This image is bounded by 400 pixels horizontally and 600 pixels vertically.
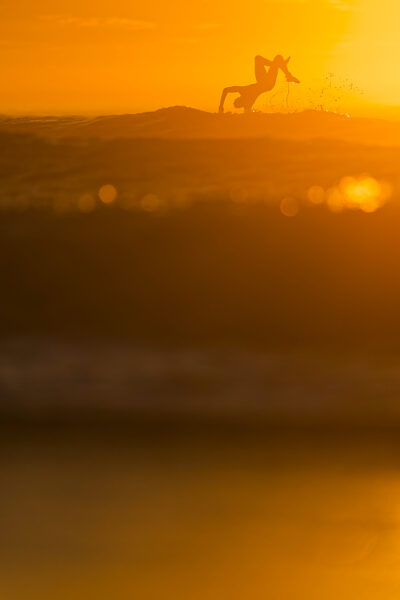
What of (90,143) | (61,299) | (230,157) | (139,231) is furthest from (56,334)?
(230,157)

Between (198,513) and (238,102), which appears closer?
(198,513)

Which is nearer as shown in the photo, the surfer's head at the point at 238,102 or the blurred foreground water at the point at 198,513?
the blurred foreground water at the point at 198,513

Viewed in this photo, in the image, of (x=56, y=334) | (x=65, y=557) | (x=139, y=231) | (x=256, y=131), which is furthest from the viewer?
(x=256, y=131)

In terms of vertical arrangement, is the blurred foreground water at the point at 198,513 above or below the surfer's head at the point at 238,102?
A: below

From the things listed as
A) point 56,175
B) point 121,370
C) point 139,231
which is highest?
point 56,175

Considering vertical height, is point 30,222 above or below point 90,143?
below

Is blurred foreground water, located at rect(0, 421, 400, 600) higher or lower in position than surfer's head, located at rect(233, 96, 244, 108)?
lower

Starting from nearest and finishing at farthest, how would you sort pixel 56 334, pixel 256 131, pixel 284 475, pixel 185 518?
pixel 185 518, pixel 284 475, pixel 56 334, pixel 256 131

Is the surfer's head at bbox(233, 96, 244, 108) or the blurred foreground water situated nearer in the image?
the blurred foreground water

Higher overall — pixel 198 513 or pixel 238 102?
pixel 238 102

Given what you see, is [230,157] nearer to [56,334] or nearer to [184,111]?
[184,111]

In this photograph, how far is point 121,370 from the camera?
4.86 metres

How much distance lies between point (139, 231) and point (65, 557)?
4126mm

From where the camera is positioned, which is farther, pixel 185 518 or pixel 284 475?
pixel 284 475
